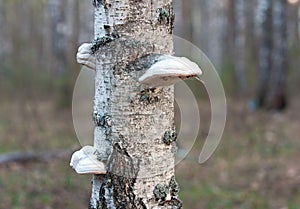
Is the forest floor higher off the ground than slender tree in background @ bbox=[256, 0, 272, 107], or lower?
lower

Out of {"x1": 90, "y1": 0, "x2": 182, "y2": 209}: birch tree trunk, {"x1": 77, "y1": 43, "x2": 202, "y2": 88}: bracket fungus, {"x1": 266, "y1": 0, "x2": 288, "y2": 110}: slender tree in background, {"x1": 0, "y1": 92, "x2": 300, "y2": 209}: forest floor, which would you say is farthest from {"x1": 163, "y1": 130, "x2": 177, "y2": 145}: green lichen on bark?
{"x1": 266, "y1": 0, "x2": 288, "y2": 110}: slender tree in background

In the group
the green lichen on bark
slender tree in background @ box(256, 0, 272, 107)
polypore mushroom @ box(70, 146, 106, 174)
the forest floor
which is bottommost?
the forest floor

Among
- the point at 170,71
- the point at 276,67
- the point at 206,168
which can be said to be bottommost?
the point at 206,168

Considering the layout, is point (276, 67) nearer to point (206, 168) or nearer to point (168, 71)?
point (206, 168)

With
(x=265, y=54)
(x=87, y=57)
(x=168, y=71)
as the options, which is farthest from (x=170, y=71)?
(x=265, y=54)

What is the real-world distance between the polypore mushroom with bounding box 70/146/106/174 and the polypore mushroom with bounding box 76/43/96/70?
1.09ft

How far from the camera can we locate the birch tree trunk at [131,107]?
1800 millimetres

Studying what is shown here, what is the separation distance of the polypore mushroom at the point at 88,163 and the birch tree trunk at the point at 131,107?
0.03 metres

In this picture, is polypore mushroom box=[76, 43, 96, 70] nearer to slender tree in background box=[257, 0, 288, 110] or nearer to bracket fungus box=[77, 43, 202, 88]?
bracket fungus box=[77, 43, 202, 88]

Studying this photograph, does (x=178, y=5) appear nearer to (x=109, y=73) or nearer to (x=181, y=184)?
(x=181, y=184)

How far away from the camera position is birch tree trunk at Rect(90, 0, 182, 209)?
1.80 m

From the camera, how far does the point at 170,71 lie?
1.57 m

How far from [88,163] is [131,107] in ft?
0.85

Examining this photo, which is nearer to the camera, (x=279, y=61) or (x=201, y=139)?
(x=201, y=139)
